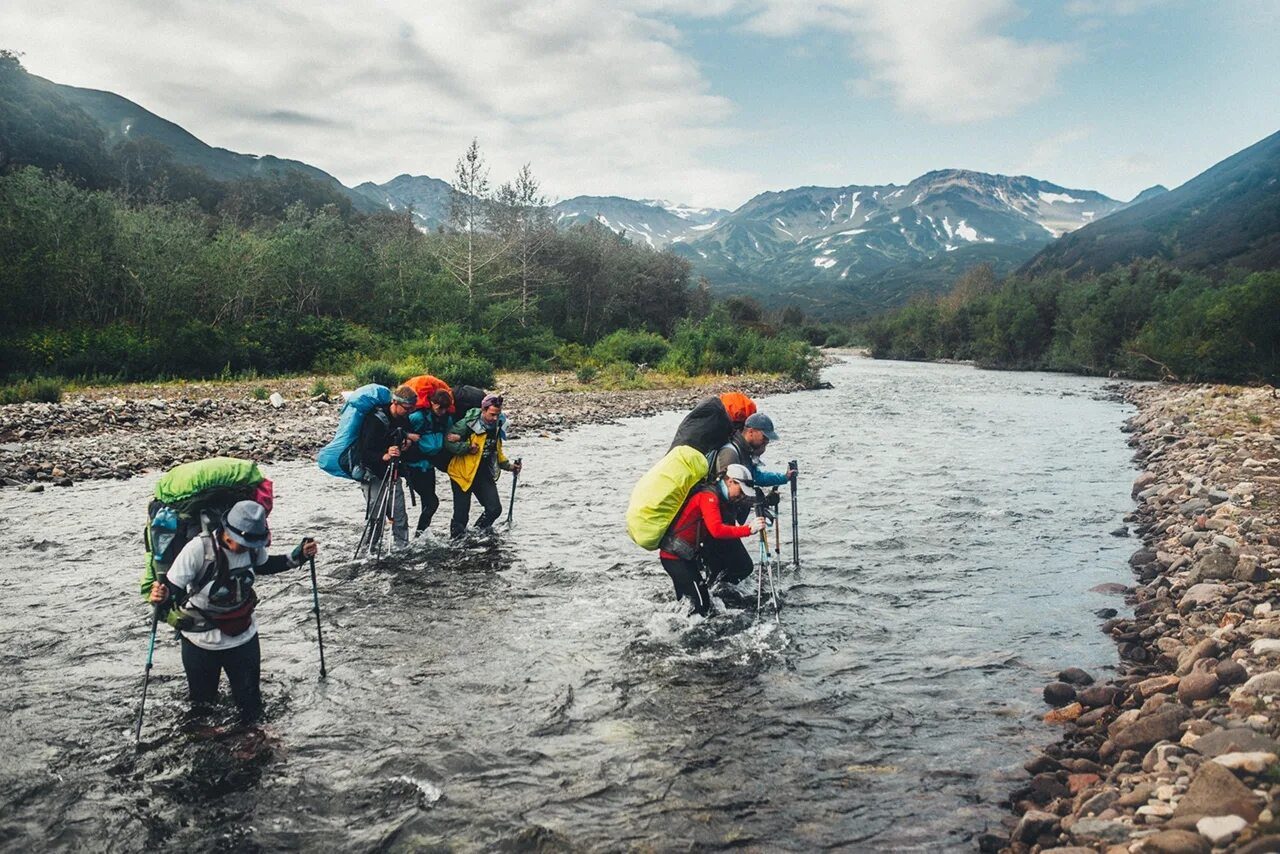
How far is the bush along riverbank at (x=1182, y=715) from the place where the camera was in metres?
4.23

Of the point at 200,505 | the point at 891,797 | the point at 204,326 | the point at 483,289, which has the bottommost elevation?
the point at 891,797

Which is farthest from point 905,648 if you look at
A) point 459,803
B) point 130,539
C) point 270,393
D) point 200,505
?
point 270,393

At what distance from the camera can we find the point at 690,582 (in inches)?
345

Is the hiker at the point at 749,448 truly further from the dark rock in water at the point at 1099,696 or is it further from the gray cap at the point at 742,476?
the dark rock in water at the point at 1099,696

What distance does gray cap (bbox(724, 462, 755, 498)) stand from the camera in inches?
324

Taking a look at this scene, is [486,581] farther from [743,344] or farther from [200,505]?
[743,344]

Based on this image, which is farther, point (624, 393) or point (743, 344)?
point (743, 344)

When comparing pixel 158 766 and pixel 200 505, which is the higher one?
pixel 200 505

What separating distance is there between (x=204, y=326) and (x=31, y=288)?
8831 millimetres

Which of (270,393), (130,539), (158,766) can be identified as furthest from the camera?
(270,393)

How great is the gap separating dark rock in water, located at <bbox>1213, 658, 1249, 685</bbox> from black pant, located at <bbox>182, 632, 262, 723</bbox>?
7607mm

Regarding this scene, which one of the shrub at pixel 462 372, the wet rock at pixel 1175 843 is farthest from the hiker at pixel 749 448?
the shrub at pixel 462 372

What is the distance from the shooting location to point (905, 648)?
332 inches

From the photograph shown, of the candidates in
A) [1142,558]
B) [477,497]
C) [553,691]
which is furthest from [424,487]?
[1142,558]
